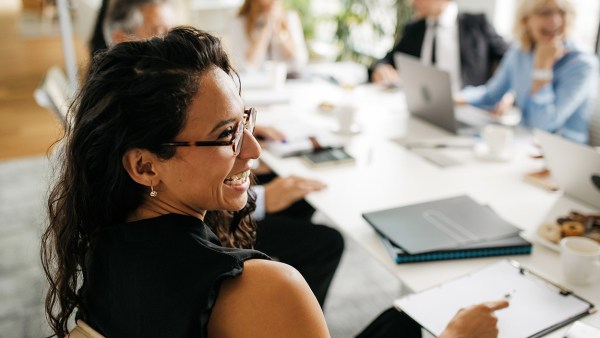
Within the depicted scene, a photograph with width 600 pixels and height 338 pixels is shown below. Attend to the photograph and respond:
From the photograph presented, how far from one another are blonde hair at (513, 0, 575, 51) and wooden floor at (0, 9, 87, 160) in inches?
90.2

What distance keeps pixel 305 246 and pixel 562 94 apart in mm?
1392

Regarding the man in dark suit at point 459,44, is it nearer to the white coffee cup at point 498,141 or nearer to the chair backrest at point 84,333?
the white coffee cup at point 498,141

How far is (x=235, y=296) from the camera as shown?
87 centimetres

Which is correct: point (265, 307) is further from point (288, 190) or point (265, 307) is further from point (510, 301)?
point (288, 190)

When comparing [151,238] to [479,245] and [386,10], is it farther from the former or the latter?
[386,10]

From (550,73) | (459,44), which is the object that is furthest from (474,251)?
(459,44)

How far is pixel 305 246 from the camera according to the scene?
76.5 inches

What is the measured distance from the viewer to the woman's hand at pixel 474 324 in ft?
3.56

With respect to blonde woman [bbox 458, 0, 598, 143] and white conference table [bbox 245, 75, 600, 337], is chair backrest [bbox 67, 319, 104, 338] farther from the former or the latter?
blonde woman [bbox 458, 0, 598, 143]

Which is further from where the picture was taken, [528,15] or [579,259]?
[528,15]

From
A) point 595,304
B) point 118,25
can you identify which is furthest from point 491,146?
point 118,25

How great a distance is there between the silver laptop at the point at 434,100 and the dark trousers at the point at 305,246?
2.30 ft

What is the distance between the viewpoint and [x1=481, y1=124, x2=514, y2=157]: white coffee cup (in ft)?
6.62

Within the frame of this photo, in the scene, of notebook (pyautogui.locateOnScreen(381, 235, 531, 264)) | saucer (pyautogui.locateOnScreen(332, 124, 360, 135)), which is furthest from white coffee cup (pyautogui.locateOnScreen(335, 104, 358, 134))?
notebook (pyautogui.locateOnScreen(381, 235, 531, 264))
